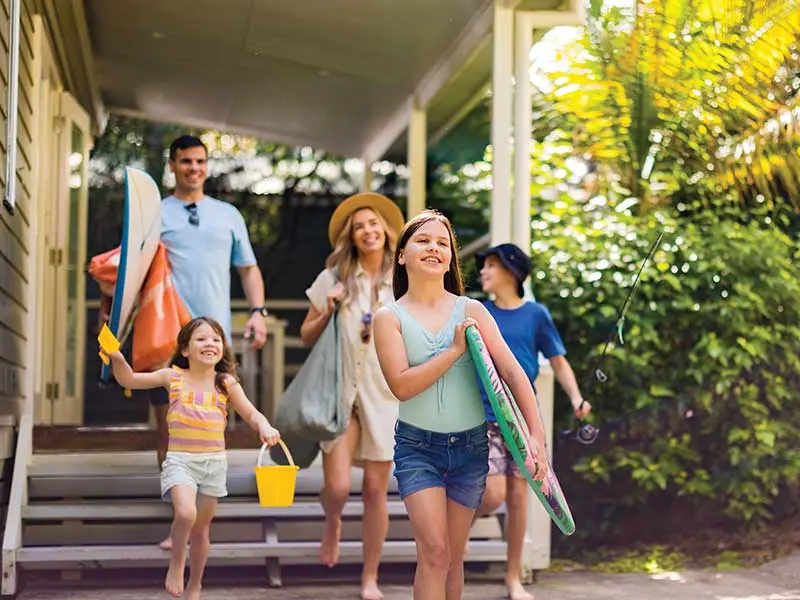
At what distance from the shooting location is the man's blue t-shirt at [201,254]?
5684mm

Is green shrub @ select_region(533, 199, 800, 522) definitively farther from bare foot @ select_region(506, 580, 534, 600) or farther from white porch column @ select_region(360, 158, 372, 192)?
white porch column @ select_region(360, 158, 372, 192)

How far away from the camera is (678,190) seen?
8.02 meters

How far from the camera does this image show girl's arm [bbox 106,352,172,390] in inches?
185

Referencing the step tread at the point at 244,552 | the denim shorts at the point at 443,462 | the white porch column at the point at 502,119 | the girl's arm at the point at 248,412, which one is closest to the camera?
the denim shorts at the point at 443,462

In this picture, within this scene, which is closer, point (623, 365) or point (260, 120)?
point (623, 365)

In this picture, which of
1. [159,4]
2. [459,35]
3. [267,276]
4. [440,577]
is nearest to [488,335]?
[440,577]

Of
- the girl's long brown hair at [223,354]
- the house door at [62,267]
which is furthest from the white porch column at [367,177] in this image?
the girl's long brown hair at [223,354]

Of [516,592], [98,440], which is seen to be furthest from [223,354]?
[98,440]

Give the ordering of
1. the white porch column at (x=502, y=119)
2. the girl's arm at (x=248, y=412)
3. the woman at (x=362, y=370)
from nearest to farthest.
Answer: the girl's arm at (x=248, y=412) < the woman at (x=362, y=370) < the white porch column at (x=502, y=119)

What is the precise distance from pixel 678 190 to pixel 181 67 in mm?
3567

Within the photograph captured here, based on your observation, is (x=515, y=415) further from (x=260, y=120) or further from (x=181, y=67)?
(x=260, y=120)

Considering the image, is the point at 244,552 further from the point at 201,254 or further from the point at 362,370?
the point at 201,254

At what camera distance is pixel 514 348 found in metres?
5.51

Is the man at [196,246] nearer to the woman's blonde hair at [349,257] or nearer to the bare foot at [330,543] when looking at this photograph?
the woman's blonde hair at [349,257]
